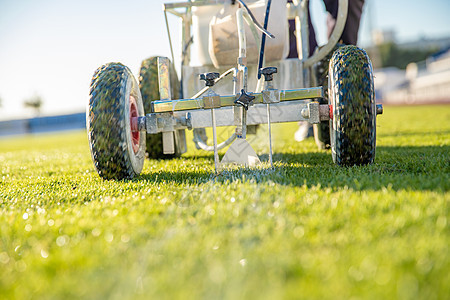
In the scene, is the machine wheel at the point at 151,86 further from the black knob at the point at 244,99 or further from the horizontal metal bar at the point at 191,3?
the black knob at the point at 244,99

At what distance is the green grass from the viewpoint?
47.6 inches

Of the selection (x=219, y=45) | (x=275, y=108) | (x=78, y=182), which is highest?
(x=219, y=45)

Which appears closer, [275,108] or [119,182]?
[119,182]

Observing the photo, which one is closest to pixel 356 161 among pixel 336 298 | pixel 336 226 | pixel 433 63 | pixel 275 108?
pixel 275 108

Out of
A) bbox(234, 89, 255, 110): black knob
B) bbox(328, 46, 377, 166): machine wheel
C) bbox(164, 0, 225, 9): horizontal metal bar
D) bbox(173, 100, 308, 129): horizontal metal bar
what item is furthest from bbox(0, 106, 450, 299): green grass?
bbox(164, 0, 225, 9): horizontal metal bar

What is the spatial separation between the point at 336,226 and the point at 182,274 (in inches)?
26.4

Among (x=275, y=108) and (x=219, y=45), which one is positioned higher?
(x=219, y=45)

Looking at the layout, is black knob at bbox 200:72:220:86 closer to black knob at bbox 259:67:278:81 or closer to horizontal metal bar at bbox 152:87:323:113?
horizontal metal bar at bbox 152:87:323:113

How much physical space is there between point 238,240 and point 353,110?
1.52 m

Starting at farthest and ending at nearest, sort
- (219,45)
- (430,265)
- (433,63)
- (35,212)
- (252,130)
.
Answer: (433,63)
(252,130)
(219,45)
(35,212)
(430,265)

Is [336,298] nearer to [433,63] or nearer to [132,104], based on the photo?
[132,104]

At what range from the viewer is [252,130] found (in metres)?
4.20

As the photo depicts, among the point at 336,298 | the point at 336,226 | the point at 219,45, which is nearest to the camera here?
the point at 336,298

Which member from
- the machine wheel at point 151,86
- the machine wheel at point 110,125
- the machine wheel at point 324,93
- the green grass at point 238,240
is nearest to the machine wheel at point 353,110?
the green grass at point 238,240
